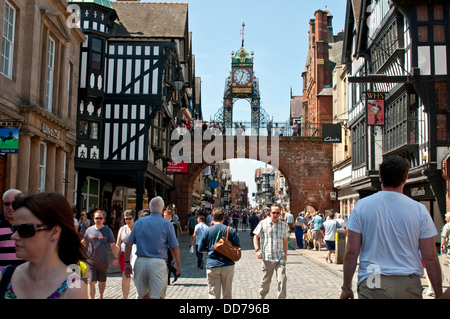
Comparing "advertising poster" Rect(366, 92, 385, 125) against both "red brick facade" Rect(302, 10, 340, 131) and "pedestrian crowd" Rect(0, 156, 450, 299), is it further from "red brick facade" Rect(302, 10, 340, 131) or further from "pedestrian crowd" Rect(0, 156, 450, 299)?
"red brick facade" Rect(302, 10, 340, 131)

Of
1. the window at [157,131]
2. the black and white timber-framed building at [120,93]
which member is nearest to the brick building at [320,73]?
the window at [157,131]

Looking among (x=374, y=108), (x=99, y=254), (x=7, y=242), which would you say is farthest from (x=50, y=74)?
(x=7, y=242)

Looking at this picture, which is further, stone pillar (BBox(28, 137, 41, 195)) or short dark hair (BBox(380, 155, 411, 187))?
stone pillar (BBox(28, 137, 41, 195))

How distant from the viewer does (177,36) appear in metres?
22.9

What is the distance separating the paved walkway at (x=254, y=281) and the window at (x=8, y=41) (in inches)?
232

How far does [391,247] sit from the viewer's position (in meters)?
3.54

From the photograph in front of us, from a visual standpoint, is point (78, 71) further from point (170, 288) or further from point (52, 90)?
point (170, 288)

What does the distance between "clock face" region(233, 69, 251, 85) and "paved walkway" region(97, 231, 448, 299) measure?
2775 centimetres

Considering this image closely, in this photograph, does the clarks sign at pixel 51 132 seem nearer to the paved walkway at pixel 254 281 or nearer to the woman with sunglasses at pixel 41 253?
the paved walkway at pixel 254 281

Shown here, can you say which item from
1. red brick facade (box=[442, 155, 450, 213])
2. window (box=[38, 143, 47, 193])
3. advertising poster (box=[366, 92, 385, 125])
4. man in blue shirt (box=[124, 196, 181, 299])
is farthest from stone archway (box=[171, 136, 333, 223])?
man in blue shirt (box=[124, 196, 181, 299])

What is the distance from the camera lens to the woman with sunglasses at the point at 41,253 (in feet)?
8.07

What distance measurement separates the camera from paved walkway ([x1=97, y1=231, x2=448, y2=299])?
891cm

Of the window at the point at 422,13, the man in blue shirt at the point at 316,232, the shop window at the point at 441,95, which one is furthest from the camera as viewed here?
the man in blue shirt at the point at 316,232
